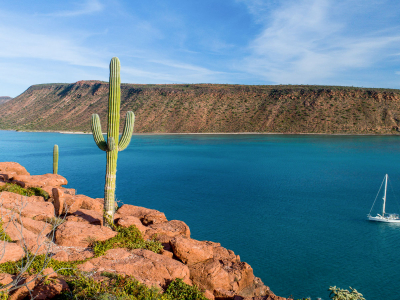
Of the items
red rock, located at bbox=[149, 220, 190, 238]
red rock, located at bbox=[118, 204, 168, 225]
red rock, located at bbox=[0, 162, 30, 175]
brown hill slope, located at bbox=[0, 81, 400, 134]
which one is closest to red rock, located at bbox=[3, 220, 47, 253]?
red rock, located at bbox=[149, 220, 190, 238]

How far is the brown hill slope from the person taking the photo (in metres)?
88.9

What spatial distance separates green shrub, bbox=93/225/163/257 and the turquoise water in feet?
19.3

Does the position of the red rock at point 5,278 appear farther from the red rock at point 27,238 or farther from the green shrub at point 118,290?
the red rock at point 27,238

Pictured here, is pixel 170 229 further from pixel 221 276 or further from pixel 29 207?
pixel 29 207

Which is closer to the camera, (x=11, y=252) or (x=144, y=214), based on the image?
(x=11, y=252)

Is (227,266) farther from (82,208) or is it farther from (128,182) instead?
(128,182)

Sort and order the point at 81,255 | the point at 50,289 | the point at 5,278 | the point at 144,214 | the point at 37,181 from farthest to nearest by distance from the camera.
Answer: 1. the point at 37,181
2. the point at 144,214
3. the point at 81,255
4. the point at 5,278
5. the point at 50,289

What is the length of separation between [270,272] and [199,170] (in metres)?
23.9

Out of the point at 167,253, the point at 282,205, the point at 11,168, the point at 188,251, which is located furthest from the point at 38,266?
the point at 282,205

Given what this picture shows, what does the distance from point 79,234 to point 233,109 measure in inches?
3687

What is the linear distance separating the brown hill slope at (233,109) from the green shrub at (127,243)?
83679mm

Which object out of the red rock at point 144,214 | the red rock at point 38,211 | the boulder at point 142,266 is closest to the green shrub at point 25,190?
the red rock at point 38,211

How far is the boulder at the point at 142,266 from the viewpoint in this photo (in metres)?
7.75

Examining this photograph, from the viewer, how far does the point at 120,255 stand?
872 cm
